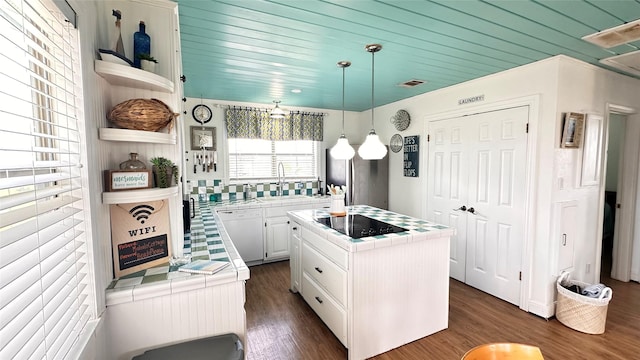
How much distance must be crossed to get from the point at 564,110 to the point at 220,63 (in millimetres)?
3003

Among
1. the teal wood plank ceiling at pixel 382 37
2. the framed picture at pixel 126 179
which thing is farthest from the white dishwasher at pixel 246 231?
the framed picture at pixel 126 179

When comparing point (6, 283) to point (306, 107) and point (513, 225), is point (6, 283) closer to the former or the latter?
point (513, 225)

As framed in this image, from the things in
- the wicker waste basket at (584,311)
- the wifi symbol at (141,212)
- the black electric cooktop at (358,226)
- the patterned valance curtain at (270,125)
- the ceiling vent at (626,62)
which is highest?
the ceiling vent at (626,62)

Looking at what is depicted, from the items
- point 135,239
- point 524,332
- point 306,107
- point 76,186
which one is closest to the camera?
point 76,186

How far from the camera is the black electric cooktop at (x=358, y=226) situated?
7.23ft

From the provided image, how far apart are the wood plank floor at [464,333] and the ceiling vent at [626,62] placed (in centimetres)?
224

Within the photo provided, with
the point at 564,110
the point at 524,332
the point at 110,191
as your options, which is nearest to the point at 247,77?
the point at 110,191

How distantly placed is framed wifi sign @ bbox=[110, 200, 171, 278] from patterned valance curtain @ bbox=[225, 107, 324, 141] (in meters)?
2.72

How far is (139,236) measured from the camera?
1.46 m

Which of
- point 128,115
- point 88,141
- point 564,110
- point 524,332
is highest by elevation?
point 564,110

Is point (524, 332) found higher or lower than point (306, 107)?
lower

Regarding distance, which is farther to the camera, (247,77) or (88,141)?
(247,77)

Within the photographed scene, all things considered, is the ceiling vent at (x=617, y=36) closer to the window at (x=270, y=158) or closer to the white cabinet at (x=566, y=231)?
the white cabinet at (x=566, y=231)

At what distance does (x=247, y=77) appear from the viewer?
2.94 metres
